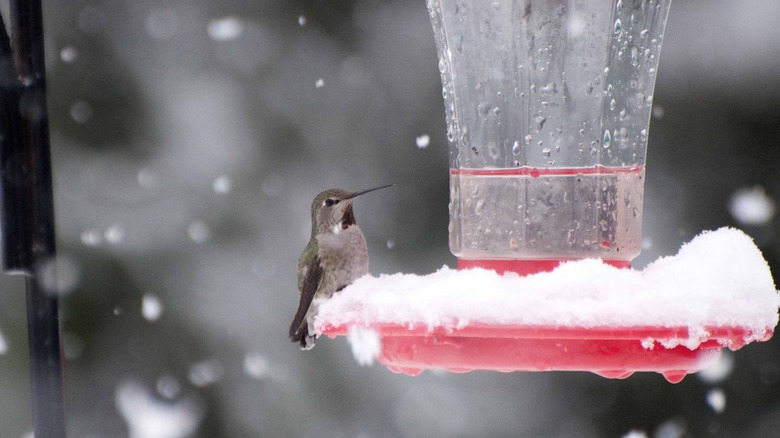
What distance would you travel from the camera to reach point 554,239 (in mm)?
2537

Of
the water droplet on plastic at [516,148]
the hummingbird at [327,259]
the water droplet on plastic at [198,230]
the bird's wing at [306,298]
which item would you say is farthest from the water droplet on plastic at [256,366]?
the water droplet on plastic at [516,148]

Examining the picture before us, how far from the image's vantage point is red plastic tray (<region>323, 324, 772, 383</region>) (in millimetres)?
1961

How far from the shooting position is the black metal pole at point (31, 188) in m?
1.88

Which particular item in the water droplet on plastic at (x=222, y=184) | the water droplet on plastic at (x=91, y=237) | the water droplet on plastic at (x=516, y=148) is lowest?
the water droplet on plastic at (x=91, y=237)

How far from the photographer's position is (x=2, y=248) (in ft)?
6.26

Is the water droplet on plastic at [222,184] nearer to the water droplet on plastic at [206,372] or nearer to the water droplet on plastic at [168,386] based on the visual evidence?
the water droplet on plastic at [206,372]

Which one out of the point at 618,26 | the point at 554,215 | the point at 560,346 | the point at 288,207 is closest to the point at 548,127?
the point at 554,215

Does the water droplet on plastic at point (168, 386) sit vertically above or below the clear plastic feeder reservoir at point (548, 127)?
below

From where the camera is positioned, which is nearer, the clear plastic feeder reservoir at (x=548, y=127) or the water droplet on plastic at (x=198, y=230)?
the clear plastic feeder reservoir at (x=548, y=127)

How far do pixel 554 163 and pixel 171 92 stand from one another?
12.0 ft

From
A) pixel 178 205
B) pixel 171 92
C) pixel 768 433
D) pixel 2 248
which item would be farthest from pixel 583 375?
pixel 2 248

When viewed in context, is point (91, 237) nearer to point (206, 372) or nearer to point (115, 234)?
point (115, 234)

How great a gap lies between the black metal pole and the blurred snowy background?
3.31 meters

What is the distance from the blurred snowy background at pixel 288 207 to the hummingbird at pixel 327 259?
5.92ft
